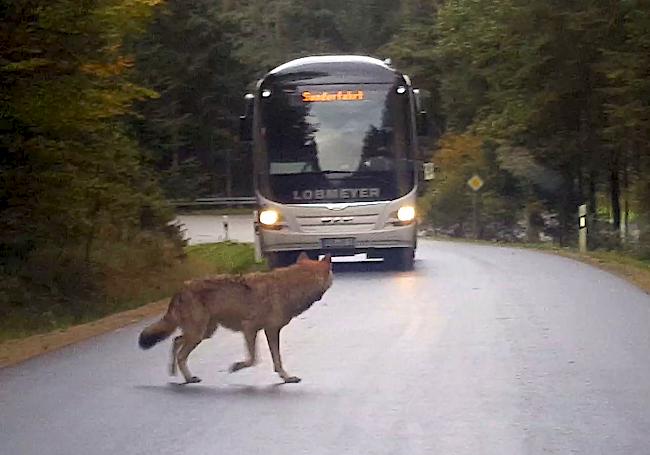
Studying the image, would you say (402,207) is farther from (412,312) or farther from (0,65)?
(0,65)

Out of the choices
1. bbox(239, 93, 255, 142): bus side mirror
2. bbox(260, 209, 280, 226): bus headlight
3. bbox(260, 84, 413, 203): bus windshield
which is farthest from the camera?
bbox(239, 93, 255, 142): bus side mirror

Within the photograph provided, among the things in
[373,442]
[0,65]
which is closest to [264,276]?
[373,442]

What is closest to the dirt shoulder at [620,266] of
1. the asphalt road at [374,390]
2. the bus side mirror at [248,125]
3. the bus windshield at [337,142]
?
the bus windshield at [337,142]

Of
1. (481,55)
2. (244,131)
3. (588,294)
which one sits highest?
(481,55)

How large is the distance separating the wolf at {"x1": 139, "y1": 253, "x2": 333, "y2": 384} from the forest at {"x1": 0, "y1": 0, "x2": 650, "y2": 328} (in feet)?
23.1

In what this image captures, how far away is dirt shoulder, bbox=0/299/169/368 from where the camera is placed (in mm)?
14625

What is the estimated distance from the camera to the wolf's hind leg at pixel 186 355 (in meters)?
11.5

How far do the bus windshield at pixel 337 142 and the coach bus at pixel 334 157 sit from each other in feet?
0.06

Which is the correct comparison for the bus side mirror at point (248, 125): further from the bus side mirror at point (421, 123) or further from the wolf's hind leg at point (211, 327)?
the wolf's hind leg at point (211, 327)

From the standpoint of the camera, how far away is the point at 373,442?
894cm

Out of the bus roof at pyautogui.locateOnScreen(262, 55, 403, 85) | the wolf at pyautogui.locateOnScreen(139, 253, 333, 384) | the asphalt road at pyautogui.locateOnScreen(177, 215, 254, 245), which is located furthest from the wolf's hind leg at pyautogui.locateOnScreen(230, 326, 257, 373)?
the asphalt road at pyautogui.locateOnScreen(177, 215, 254, 245)

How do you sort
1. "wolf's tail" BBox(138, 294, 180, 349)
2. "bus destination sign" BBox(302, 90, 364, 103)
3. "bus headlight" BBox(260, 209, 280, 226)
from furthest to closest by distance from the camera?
"bus destination sign" BBox(302, 90, 364, 103), "bus headlight" BBox(260, 209, 280, 226), "wolf's tail" BBox(138, 294, 180, 349)

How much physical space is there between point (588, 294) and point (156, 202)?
42.5 feet

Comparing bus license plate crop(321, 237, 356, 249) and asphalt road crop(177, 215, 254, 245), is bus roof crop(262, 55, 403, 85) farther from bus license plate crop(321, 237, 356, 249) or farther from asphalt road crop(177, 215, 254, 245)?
asphalt road crop(177, 215, 254, 245)
